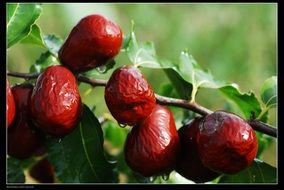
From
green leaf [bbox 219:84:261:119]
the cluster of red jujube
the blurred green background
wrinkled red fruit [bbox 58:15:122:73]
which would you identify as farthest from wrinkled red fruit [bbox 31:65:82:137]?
the blurred green background

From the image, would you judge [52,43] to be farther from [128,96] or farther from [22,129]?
[128,96]

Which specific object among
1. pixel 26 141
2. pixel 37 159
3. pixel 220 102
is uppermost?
pixel 26 141

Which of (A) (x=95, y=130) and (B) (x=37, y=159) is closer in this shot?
(A) (x=95, y=130)

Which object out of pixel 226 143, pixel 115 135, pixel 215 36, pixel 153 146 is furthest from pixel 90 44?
pixel 215 36

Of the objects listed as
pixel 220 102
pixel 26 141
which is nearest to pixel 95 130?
pixel 26 141

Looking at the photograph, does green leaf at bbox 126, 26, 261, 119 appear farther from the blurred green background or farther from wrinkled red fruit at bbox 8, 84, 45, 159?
the blurred green background

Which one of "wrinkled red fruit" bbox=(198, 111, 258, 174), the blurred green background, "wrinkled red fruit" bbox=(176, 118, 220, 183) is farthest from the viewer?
the blurred green background

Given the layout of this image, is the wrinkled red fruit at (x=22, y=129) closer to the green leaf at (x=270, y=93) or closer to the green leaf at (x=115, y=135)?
the green leaf at (x=115, y=135)
